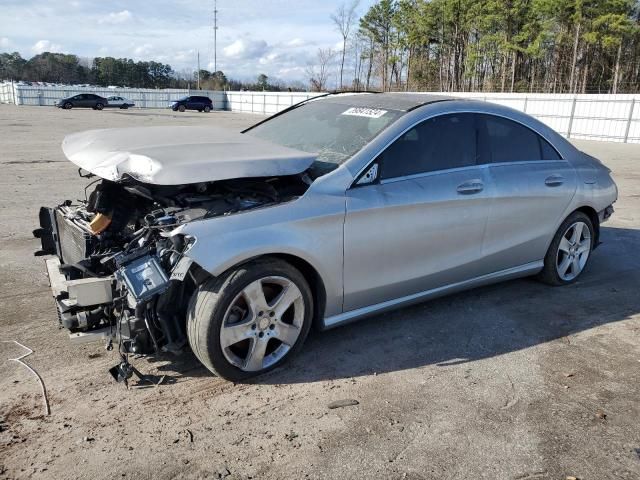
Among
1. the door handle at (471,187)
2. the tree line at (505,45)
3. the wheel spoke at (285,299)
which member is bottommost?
the wheel spoke at (285,299)

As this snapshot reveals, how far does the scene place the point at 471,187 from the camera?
410 cm

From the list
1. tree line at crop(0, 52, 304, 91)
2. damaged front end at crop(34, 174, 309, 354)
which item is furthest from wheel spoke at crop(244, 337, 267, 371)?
tree line at crop(0, 52, 304, 91)

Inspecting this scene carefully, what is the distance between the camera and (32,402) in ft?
9.90

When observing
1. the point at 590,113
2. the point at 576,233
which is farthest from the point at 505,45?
the point at 576,233

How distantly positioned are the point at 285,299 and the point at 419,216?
3.86 ft

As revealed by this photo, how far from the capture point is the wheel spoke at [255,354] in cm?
325

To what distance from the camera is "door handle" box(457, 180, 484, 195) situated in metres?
4.04

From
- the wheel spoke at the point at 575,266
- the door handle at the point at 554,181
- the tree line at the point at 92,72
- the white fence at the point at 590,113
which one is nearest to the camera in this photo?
the door handle at the point at 554,181

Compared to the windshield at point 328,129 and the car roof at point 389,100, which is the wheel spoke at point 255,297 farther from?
Answer: the car roof at point 389,100

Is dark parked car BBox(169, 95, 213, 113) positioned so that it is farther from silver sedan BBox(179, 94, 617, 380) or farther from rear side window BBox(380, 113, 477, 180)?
rear side window BBox(380, 113, 477, 180)

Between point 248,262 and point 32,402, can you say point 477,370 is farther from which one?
point 32,402

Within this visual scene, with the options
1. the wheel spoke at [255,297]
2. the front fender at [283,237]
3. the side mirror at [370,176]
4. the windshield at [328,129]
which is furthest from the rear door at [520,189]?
the wheel spoke at [255,297]

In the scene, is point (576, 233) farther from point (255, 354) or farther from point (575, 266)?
point (255, 354)

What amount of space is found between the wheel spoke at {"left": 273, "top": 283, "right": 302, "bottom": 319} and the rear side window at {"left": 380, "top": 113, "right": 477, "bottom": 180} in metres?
1.02
